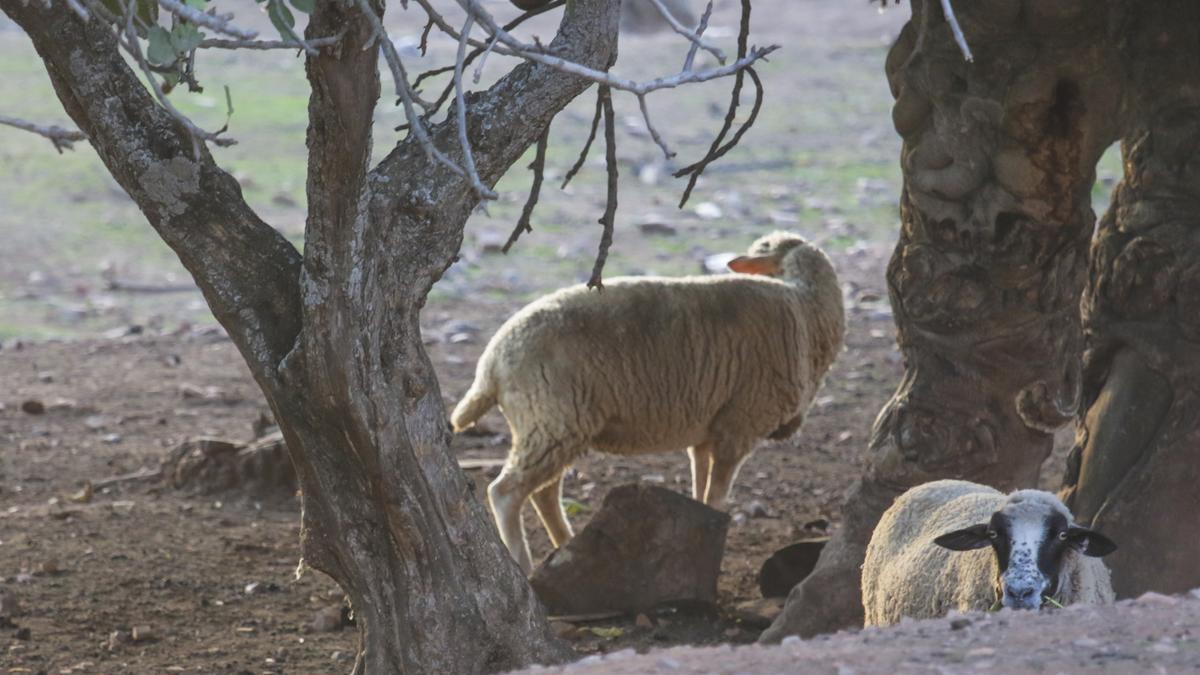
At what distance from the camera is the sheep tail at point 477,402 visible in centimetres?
751

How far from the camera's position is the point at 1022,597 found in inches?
188

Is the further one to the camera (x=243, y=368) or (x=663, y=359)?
(x=243, y=368)

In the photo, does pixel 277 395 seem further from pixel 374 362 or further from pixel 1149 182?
pixel 1149 182

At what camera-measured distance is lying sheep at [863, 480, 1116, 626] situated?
485 centimetres

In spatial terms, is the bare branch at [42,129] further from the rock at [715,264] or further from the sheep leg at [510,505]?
the rock at [715,264]

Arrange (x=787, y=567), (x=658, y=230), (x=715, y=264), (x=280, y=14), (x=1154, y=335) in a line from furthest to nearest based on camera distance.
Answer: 1. (x=658, y=230)
2. (x=715, y=264)
3. (x=787, y=567)
4. (x=1154, y=335)
5. (x=280, y=14)

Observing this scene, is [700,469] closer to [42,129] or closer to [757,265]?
[757,265]

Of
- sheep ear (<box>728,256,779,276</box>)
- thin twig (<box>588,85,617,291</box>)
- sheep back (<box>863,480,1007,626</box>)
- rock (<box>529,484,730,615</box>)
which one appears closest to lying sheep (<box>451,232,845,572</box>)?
sheep ear (<box>728,256,779,276</box>)

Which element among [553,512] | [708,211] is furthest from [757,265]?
[708,211]

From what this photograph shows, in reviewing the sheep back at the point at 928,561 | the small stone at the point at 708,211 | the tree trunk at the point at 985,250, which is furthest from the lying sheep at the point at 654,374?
the small stone at the point at 708,211

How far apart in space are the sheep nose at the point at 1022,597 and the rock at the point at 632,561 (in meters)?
2.36

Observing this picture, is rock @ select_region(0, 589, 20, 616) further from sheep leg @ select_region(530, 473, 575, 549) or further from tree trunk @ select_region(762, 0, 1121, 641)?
tree trunk @ select_region(762, 0, 1121, 641)

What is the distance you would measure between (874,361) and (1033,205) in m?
5.45

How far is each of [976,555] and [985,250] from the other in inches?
65.8
